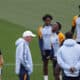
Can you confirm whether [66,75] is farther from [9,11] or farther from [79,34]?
[9,11]

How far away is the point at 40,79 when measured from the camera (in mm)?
18297

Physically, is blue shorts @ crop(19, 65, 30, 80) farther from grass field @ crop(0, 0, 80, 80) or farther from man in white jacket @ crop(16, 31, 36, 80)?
grass field @ crop(0, 0, 80, 80)

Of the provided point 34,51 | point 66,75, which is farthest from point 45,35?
point 34,51

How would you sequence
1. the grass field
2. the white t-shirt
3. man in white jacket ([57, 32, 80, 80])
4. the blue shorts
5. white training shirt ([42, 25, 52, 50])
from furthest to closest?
the grass field, white training shirt ([42, 25, 52, 50]), the white t-shirt, the blue shorts, man in white jacket ([57, 32, 80, 80])

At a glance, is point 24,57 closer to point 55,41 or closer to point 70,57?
point 70,57

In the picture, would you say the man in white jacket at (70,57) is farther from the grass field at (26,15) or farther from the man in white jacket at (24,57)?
the grass field at (26,15)

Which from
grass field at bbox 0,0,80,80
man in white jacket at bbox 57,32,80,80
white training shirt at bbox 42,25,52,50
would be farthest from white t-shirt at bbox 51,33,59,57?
grass field at bbox 0,0,80,80

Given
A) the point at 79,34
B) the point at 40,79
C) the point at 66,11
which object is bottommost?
the point at 40,79

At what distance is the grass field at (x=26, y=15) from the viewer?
27.8m

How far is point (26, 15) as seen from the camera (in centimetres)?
3450

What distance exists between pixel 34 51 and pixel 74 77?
460 inches

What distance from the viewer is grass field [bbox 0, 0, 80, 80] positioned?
27753 millimetres

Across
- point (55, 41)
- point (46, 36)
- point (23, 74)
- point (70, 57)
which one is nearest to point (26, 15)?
→ point (46, 36)

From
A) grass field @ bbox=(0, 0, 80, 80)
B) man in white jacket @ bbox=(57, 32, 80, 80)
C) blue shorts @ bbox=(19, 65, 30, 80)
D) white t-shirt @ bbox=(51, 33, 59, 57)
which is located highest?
grass field @ bbox=(0, 0, 80, 80)
